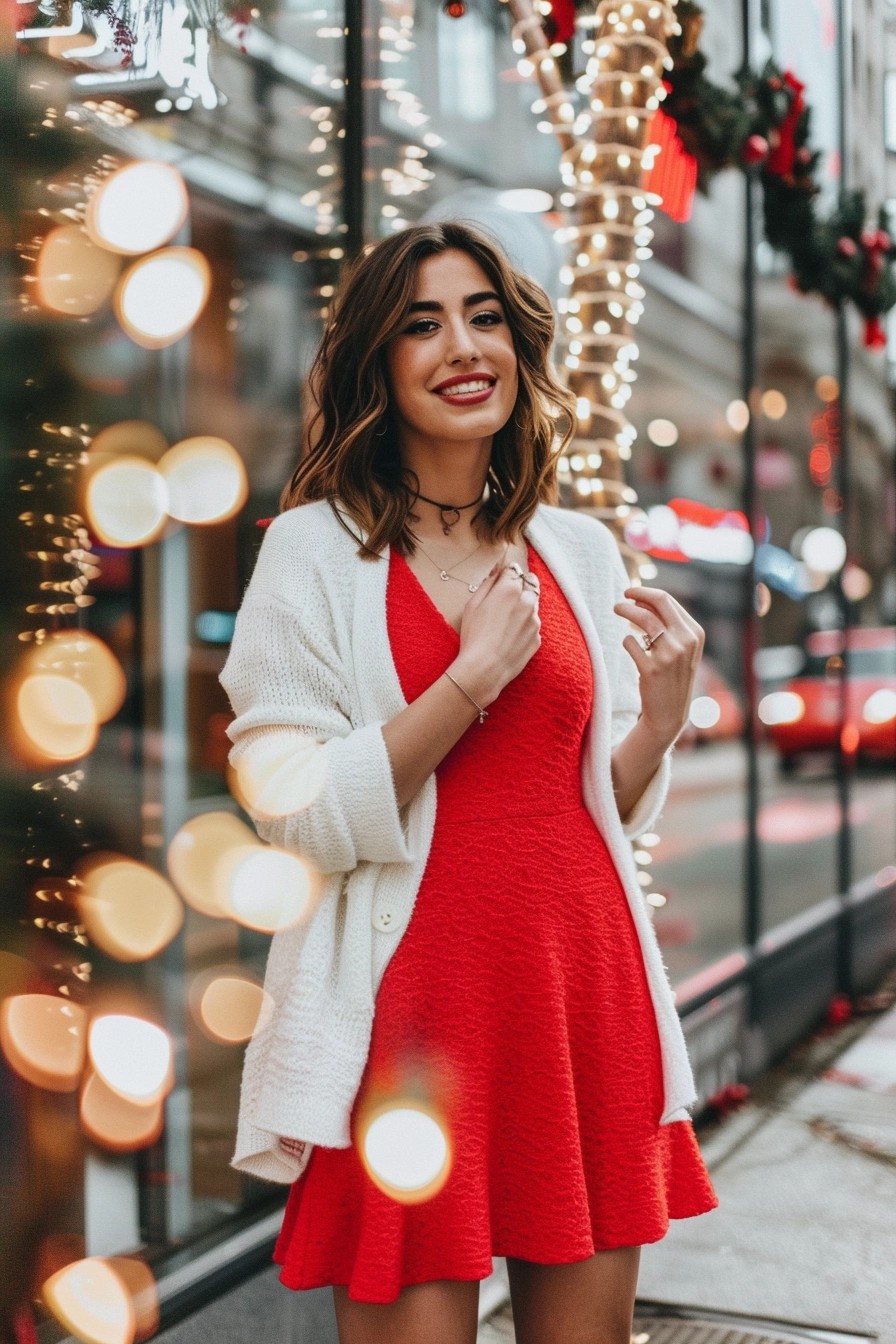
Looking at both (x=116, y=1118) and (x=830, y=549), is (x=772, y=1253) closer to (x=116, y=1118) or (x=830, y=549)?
(x=116, y=1118)

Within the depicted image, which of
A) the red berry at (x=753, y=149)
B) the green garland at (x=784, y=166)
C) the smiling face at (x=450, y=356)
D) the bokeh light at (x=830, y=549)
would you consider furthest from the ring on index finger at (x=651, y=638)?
the bokeh light at (x=830, y=549)

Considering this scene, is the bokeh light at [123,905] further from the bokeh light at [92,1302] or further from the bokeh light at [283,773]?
the bokeh light at [283,773]

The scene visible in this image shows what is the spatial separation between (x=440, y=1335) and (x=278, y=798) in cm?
70

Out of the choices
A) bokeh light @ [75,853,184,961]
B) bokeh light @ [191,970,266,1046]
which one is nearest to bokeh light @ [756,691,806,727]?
bokeh light @ [191,970,266,1046]

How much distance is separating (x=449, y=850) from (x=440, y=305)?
763 millimetres

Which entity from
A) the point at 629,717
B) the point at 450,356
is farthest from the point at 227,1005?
the point at 450,356

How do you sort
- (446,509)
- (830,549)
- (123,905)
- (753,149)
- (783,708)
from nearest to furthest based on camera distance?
(446,509) < (123,905) < (753,149) < (830,549) < (783,708)

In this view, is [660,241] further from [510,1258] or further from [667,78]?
[510,1258]

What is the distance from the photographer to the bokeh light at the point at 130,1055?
2.65 m

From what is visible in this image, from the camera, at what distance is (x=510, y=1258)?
1.87 m

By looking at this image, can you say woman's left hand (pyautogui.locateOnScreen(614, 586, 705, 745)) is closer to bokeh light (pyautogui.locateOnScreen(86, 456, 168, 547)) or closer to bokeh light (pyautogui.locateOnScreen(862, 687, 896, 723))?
bokeh light (pyautogui.locateOnScreen(86, 456, 168, 547))

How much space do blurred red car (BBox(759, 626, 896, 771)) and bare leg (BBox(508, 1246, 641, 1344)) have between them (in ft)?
43.1

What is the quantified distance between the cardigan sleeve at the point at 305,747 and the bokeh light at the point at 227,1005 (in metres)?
1.90

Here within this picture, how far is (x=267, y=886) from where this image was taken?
10.2 feet
